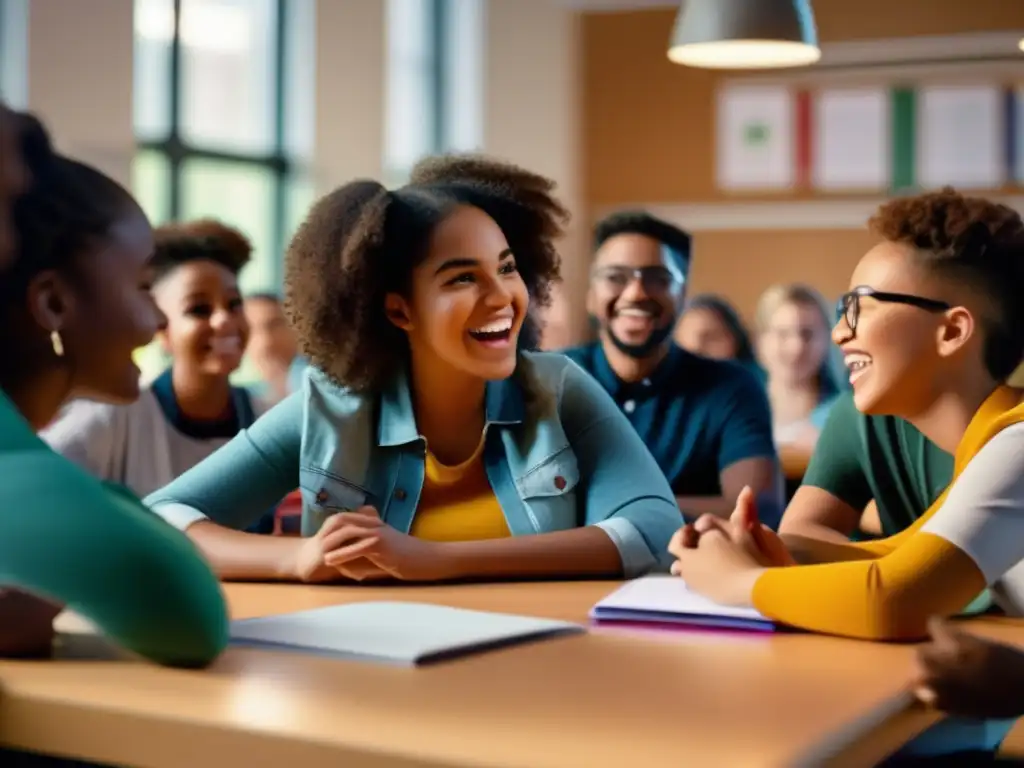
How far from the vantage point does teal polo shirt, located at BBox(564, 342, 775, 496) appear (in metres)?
3.48

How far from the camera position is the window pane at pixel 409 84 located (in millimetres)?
9266

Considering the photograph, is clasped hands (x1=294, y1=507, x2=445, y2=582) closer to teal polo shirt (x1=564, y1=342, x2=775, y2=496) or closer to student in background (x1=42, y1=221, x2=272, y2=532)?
student in background (x1=42, y1=221, x2=272, y2=532)

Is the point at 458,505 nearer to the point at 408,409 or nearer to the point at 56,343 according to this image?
the point at 408,409

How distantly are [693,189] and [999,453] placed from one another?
823 cm

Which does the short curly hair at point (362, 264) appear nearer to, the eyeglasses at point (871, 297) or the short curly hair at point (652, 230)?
the eyeglasses at point (871, 297)

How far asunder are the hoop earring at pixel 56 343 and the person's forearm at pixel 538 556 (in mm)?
752

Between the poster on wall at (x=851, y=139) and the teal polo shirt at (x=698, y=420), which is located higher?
the poster on wall at (x=851, y=139)

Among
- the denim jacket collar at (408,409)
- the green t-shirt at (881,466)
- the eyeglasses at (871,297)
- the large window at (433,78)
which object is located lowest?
the green t-shirt at (881,466)

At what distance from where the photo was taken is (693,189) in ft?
32.1

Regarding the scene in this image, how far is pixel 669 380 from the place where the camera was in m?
3.57

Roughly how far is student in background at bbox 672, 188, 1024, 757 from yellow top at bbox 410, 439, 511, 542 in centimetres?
49

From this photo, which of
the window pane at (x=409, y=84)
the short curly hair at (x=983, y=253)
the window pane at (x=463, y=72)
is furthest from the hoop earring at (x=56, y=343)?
the window pane at (x=463, y=72)

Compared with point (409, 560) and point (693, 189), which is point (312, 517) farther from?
point (693, 189)

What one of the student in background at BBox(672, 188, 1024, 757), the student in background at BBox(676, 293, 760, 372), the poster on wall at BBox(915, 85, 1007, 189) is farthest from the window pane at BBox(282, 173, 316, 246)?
the student in background at BBox(672, 188, 1024, 757)
